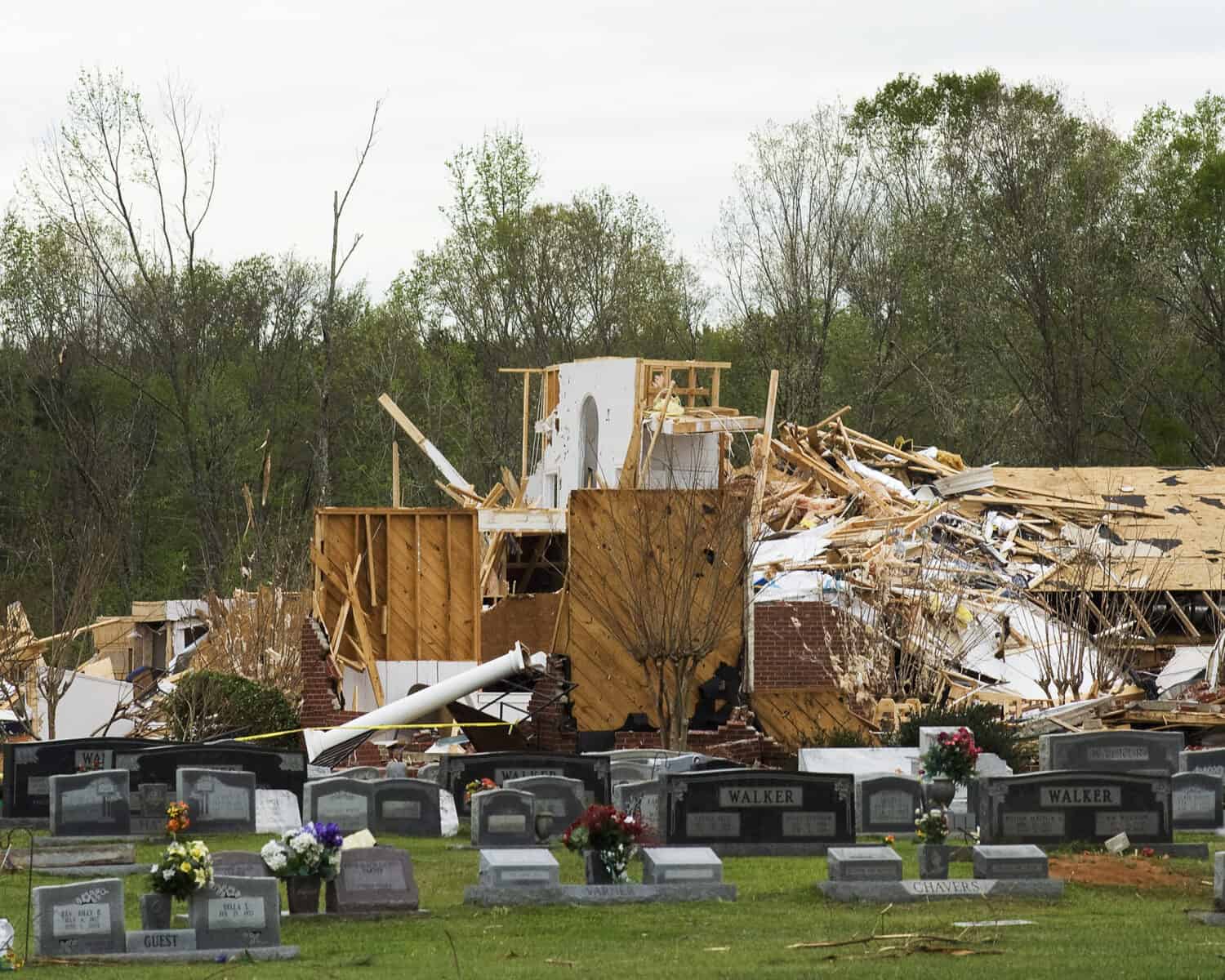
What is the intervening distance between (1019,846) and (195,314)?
39.0 meters

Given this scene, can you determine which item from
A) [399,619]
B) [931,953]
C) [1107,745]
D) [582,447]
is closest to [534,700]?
[399,619]

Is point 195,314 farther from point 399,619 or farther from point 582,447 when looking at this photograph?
point 399,619

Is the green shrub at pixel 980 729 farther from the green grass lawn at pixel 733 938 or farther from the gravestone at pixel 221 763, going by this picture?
the gravestone at pixel 221 763

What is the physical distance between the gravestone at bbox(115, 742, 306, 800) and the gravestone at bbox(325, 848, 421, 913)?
19.8 ft

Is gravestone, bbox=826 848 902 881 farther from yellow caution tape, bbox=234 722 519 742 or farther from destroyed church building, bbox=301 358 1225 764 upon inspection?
yellow caution tape, bbox=234 722 519 742

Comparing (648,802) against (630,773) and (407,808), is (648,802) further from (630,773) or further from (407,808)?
(630,773)

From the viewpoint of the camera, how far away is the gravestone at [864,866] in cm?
1512

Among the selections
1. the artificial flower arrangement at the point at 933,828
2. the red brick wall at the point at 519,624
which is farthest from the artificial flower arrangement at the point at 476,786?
the red brick wall at the point at 519,624

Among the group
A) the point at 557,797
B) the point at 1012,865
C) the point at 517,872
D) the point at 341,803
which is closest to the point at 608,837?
the point at 517,872

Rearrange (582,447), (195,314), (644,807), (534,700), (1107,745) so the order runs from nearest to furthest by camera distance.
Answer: (644,807), (1107,745), (534,700), (582,447), (195,314)

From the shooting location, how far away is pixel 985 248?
2067 inches

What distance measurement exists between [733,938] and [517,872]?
87.3 inches

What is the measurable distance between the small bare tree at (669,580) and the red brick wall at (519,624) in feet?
12.4

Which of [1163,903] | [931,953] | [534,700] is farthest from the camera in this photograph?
[534,700]
